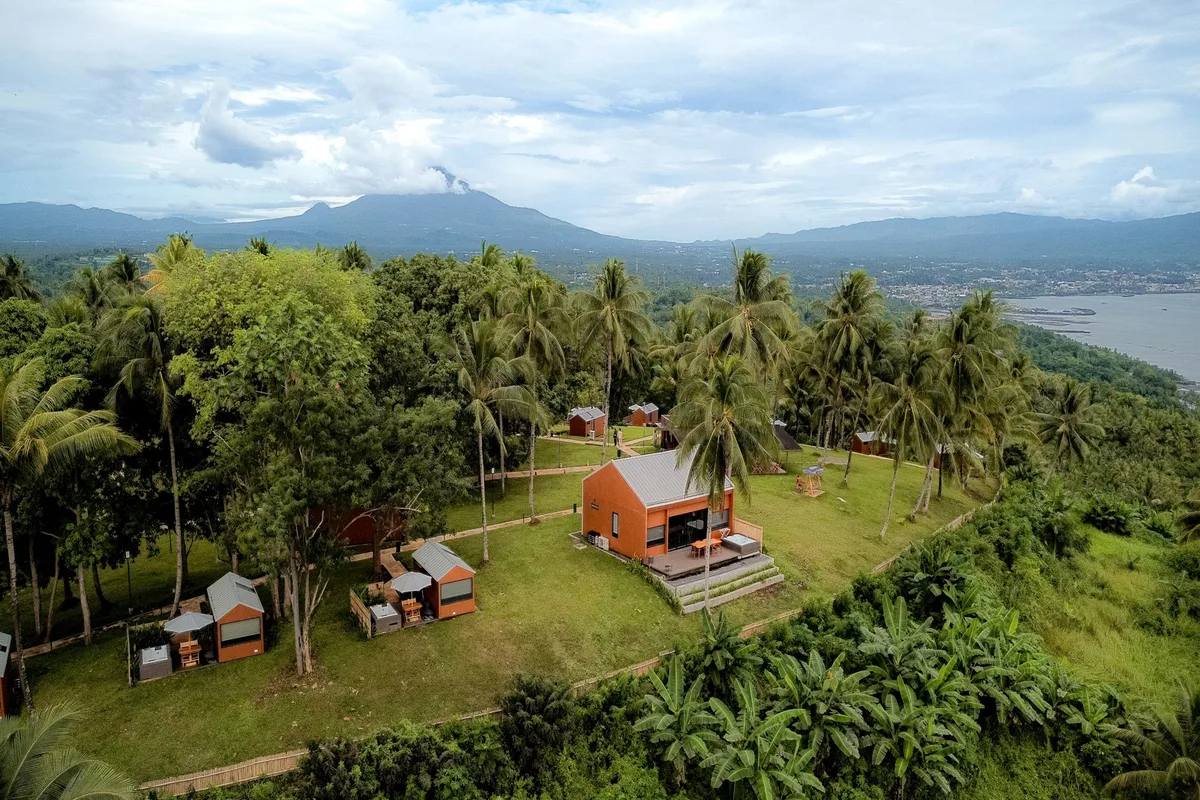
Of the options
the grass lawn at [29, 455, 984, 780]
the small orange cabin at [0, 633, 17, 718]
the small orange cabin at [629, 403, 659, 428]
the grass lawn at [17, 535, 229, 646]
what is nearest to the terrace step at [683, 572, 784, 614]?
the grass lawn at [29, 455, 984, 780]

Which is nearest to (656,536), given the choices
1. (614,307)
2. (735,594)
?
(735,594)

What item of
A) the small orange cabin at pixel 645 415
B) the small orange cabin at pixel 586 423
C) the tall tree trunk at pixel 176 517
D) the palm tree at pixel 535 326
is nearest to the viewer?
the tall tree trunk at pixel 176 517

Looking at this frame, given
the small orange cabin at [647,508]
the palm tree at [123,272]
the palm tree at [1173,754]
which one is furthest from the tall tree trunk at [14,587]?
the palm tree at [1173,754]

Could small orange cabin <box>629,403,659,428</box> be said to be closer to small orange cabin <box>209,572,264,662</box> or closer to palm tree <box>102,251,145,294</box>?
palm tree <box>102,251,145,294</box>

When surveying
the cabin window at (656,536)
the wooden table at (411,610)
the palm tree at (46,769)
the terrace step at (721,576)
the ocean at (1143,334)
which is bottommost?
the ocean at (1143,334)

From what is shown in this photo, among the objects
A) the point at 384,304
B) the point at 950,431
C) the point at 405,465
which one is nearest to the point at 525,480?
the point at 384,304

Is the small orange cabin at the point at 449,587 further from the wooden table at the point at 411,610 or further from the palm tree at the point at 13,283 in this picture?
the palm tree at the point at 13,283
